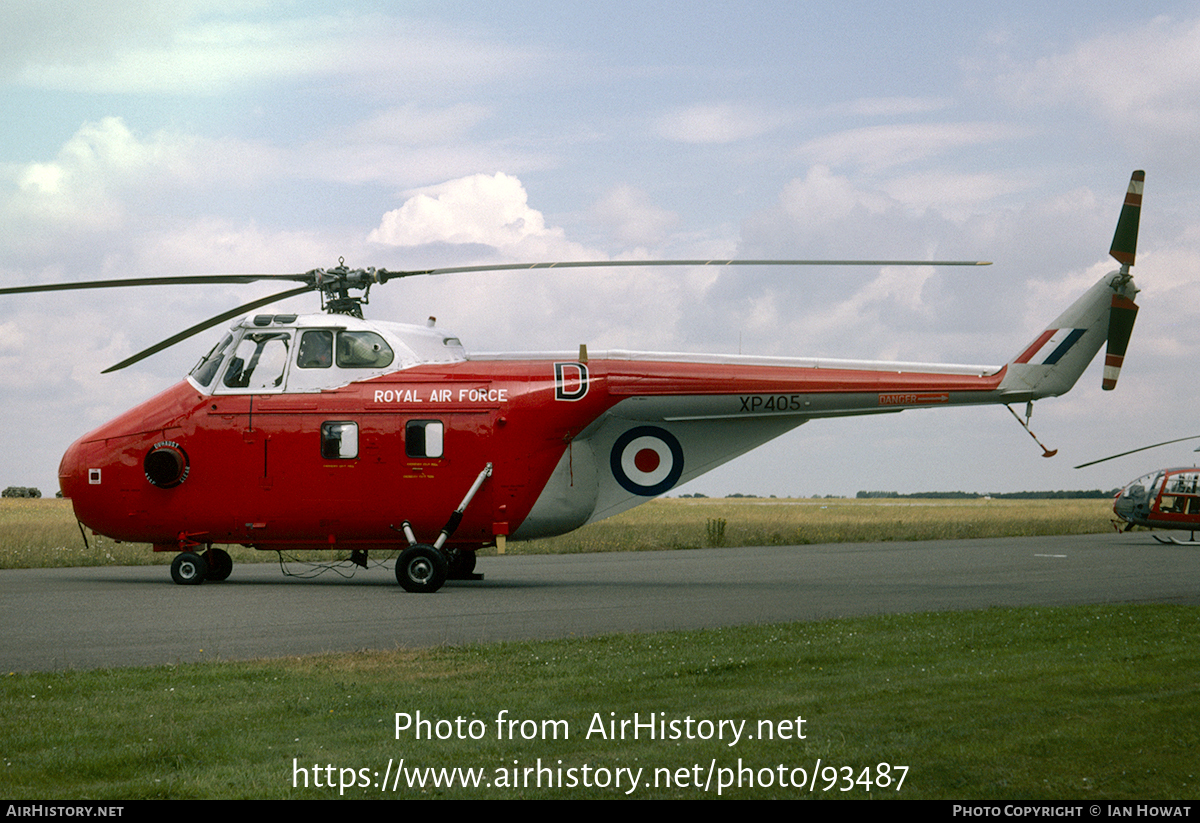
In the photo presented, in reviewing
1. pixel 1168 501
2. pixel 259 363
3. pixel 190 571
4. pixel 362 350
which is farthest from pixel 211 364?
pixel 1168 501

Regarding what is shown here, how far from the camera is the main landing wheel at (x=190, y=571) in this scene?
20109mm

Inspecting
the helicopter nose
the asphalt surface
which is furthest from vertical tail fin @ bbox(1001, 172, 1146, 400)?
the helicopter nose

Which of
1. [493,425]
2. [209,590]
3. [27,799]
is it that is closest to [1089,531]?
[493,425]

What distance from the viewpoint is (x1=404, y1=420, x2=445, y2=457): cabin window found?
64.3 ft

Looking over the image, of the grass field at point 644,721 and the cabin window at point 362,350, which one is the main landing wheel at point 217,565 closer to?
the cabin window at point 362,350

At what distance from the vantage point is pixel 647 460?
65.7 feet

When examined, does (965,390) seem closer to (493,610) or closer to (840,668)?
(493,610)

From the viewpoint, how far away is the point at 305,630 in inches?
520

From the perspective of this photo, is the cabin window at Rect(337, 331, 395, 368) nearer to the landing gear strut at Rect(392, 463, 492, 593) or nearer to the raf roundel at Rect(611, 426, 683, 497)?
the landing gear strut at Rect(392, 463, 492, 593)

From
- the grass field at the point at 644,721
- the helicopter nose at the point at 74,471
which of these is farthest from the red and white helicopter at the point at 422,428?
the grass field at the point at 644,721

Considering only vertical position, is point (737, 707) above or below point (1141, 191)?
below

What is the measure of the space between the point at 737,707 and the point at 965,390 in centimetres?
1243

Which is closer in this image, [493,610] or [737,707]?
[737,707]

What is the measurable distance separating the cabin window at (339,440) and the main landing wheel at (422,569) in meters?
2.27
